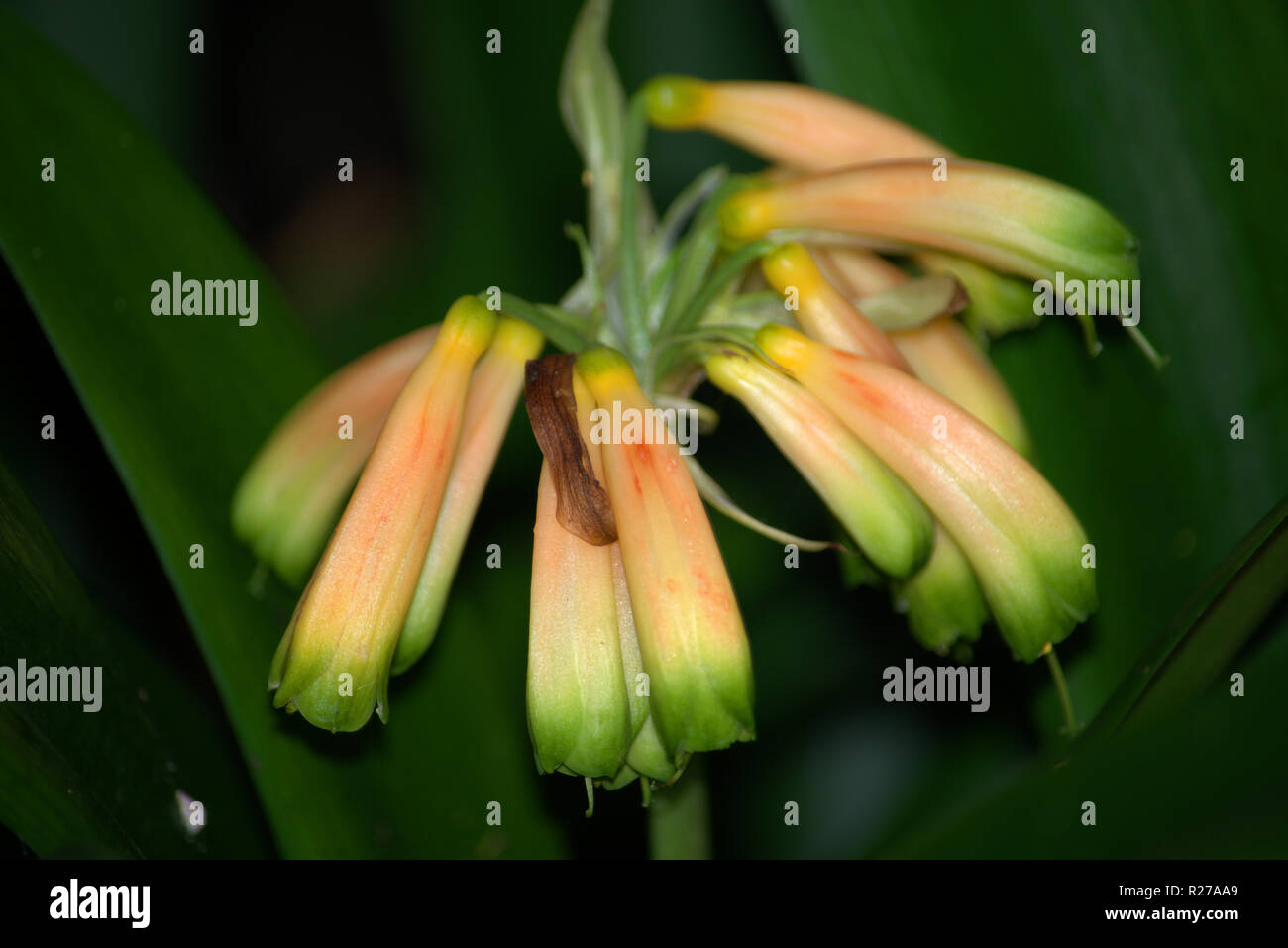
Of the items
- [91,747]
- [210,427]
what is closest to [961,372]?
[210,427]

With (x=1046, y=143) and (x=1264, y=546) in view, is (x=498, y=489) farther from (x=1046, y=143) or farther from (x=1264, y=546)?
(x=1264, y=546)

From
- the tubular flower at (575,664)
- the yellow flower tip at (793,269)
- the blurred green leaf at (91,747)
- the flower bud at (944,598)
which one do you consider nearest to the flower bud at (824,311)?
the yellow flower tip at (793,269)

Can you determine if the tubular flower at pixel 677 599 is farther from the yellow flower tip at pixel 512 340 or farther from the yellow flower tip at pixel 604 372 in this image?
the yellow flower tip at pixel 512 340

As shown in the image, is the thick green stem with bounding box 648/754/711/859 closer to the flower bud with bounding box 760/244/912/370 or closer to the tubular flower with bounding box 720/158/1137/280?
the flower bud with bounding box 760/244/912/370

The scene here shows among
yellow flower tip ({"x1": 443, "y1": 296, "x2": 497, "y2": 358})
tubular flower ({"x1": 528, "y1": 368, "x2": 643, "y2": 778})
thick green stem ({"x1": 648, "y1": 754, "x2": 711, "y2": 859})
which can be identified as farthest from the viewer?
thick green stem ({"x1": 648, "y1": 754, "x2": 711, "y2": 859})

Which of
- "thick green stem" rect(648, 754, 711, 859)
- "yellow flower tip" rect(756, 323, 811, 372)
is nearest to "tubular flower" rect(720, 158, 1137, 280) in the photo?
"yellow flower tip" rect(756, 323, 811, 372)
